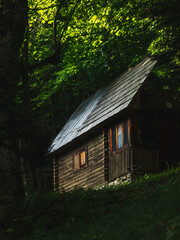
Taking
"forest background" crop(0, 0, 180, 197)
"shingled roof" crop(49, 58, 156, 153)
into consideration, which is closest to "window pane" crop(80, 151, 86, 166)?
"shingled roof" crop(49, 58, 156, 153)

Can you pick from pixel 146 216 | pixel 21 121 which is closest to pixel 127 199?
pixel 146 216

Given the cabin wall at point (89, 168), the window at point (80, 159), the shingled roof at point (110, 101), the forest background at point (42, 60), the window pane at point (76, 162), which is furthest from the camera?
the window pane at point (76, 162)

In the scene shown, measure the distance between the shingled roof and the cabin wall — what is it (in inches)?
35.2

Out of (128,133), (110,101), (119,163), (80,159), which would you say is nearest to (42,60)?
(128,133)

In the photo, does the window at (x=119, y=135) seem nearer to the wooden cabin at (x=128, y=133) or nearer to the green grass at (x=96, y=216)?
the wooden cabin at (x=128, y=133)

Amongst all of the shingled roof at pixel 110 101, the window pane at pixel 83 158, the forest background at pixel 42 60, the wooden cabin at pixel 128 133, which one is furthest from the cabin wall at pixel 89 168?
the forest background at pixel 42 60

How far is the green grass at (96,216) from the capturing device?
890 centimetres

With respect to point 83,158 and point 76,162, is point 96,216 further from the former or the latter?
point 76,162

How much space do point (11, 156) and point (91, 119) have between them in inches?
443

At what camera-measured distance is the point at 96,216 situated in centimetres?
1116

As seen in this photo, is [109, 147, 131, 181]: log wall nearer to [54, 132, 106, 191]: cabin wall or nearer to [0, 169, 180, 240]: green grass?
[54, 132, 106, 191]: cabin wall

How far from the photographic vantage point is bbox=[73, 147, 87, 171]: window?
2420cm

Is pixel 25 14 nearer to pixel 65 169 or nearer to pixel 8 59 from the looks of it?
pixel 8 59

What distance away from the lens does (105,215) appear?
36.2ft
